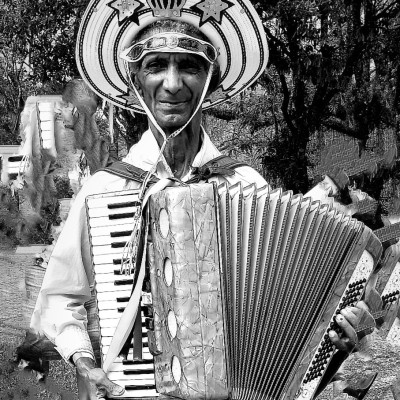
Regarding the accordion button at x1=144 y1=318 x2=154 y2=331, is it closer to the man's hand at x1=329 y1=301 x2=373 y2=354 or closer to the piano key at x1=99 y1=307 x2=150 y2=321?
the piano key at x1=99 y1=307 x2=150 y2=321

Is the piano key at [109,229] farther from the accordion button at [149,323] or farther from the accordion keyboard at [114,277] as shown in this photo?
the accordion button at [149,323]

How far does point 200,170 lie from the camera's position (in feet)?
7.90

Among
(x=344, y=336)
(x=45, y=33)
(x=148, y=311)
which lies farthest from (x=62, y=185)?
(x=344, y=336)

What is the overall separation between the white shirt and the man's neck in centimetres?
2

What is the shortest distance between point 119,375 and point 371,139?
406 cm

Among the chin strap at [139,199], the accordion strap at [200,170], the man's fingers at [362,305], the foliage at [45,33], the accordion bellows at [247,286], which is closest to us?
the accordion bellows at [247,286]

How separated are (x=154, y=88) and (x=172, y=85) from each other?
0.06m

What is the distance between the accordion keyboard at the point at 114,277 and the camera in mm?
2320

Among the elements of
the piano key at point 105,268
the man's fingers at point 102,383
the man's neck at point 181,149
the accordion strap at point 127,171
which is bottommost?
the man's fingers at point 102,383

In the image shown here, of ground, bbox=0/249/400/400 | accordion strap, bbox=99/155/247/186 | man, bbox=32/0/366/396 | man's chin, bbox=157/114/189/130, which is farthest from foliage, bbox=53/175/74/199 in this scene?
man's chin, bbox=157/114/189/130

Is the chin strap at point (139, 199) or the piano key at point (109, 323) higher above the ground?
the chin strap at point (139, 199)

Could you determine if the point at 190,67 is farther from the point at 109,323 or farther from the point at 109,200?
the point at 109,323

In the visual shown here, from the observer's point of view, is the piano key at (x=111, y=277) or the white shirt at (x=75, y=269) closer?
the piano key at (x=111, y=277)

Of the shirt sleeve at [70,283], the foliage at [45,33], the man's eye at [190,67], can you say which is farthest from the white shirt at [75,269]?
the foliage at [45,33]
